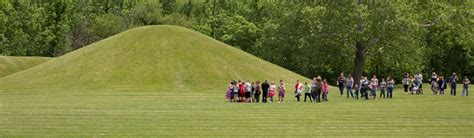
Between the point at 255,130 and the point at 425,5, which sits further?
the point at 425,5

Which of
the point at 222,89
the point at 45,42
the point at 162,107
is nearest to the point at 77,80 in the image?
the point at 222,89

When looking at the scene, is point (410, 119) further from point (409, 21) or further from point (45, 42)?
point (45, 42)

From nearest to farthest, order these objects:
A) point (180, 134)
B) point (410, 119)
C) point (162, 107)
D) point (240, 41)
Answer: point (180, 134) < point (410, 119) < point (162, 107) < point (240, 41)

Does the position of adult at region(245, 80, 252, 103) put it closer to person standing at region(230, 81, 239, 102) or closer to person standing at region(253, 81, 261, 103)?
person standing at region(253, 81, 261, 103)

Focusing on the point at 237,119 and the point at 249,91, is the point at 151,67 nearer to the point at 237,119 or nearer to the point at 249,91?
the point at 249,91

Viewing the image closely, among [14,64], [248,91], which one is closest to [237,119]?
[248,91]

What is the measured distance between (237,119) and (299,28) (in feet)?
124

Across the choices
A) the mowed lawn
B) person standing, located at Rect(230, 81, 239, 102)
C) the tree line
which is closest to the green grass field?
the mowed lawn

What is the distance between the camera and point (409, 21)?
2402 inches

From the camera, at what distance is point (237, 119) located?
101ft

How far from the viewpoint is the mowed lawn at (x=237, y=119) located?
26.2 metres

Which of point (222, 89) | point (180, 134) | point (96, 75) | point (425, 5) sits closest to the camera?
point (180, 134)

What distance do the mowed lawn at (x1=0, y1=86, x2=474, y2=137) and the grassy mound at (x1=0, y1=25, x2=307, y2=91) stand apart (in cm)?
1730

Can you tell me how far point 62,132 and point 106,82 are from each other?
33.7 m
